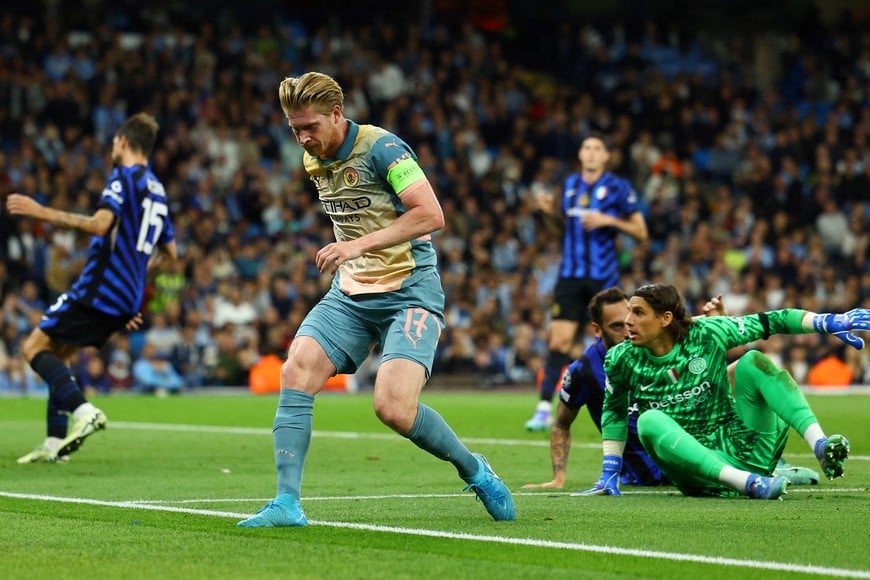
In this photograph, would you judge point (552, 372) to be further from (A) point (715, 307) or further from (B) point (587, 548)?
(B) point (587, 548)

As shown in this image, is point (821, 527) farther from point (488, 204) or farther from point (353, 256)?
point (488, 204)

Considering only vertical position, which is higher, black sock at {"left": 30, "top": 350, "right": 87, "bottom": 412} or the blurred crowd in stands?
the blurred crowd in stands

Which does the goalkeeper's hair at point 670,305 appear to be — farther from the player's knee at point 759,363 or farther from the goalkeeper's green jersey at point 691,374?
the player's knee at point 759,363

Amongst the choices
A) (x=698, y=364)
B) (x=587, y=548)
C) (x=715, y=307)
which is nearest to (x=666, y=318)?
(x=698, y=364)

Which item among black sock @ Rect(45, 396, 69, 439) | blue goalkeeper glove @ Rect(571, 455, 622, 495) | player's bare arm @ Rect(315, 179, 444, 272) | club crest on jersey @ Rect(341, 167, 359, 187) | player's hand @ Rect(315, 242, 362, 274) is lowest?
black sock @ Rect(45, 396, 69, 439)

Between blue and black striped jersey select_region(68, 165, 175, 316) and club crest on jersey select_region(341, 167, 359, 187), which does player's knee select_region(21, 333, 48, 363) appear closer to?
blue and black striped jersey select_region(68, 165, 175, 316)

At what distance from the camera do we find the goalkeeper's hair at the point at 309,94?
21.4 feet

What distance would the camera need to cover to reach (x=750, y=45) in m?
35.0

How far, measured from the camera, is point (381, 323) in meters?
6.89

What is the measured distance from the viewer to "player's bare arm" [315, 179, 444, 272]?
6.34 m

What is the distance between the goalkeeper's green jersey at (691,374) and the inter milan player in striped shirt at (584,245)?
→ 582cm

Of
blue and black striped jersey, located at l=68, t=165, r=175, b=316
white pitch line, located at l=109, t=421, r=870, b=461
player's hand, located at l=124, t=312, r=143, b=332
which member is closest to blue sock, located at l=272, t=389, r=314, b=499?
blue and black striped jersey, located at l=68, t=165, r=175, b=316

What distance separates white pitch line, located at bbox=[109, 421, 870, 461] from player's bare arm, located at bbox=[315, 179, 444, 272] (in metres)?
5.11

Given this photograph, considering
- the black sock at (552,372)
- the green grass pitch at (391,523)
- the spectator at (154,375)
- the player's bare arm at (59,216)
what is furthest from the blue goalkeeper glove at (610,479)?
the spectator at (154,375)
